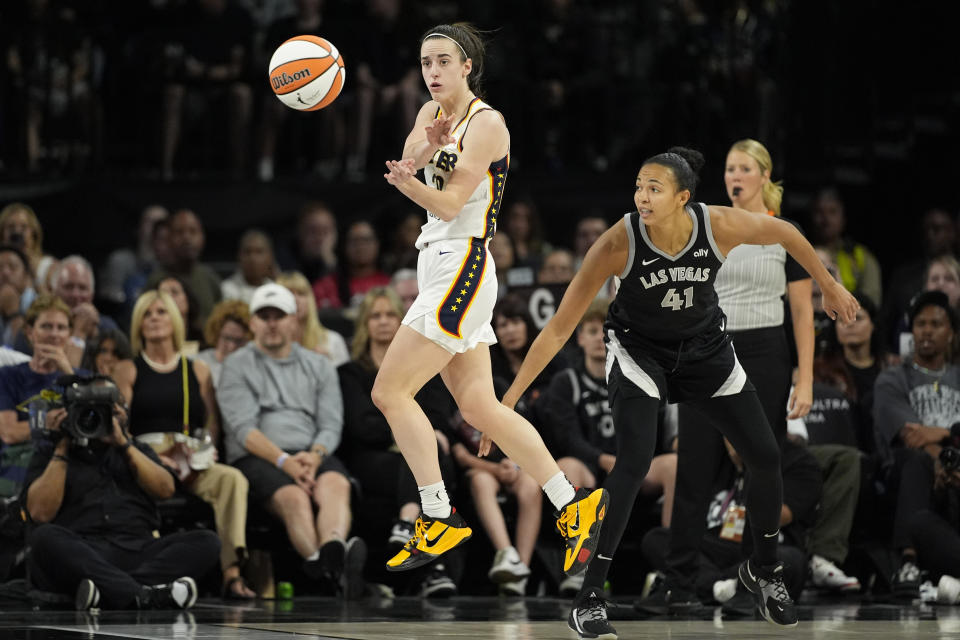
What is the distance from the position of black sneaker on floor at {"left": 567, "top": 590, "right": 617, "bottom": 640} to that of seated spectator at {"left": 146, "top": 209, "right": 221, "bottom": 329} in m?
4.91

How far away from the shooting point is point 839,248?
34.3 feet

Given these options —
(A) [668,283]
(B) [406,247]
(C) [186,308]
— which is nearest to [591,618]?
(A) [668,283]

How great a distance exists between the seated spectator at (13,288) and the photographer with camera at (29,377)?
0.83 meters

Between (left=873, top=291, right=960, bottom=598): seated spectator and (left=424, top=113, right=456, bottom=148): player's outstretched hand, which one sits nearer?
(left=424, top=113, right=456, bottom=148): player's outstretched hand

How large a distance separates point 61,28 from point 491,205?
6983 millimetres

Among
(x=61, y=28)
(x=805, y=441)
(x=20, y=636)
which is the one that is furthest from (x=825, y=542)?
(x=61, y=28)

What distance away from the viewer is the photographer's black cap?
27.1ft

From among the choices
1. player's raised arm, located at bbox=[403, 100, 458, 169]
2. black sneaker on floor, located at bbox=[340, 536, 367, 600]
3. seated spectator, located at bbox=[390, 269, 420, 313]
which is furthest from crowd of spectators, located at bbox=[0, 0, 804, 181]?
player's raised arm, located at bbox=[403, 100, 458, 169]

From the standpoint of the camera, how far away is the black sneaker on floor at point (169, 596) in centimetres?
673

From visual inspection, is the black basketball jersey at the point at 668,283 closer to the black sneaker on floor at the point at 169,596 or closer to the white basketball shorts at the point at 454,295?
the white basketball shorts at the point at 454,295

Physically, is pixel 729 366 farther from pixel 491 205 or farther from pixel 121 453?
pixel 121 453

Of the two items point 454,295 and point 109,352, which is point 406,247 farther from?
point 454,295

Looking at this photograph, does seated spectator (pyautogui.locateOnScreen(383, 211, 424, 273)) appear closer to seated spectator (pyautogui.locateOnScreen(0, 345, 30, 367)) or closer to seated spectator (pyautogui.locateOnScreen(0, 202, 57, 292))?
seated spectator (pyautogui.locateOnScreen(0, 202, 57, 292))

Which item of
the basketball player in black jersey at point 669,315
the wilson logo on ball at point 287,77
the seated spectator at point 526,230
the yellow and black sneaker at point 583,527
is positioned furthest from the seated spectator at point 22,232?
the yellow and black sneaker at point 583,527
